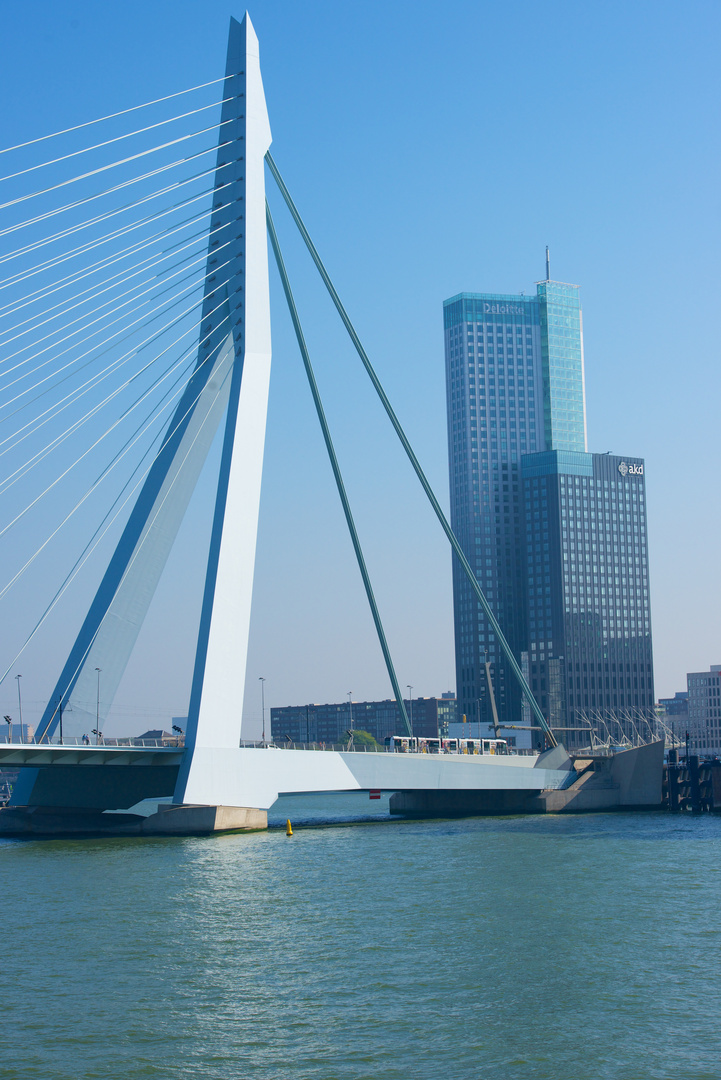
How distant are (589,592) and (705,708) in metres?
21.5

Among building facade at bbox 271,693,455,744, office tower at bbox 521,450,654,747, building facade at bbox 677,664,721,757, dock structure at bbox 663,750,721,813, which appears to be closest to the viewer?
dock structure at bbox 663,750,721,813

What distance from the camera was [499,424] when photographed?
134875 millimetres

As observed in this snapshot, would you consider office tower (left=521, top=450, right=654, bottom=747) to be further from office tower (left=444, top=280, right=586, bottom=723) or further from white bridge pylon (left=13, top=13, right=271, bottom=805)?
white bridge pylon (left=13, top=13, right=271, bottom=805)

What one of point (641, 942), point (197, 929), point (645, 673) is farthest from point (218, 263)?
point (645, 673)

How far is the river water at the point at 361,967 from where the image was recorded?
12.9 m

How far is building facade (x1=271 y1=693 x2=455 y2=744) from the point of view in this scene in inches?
6609

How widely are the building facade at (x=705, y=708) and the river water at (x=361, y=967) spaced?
10383 centimetres

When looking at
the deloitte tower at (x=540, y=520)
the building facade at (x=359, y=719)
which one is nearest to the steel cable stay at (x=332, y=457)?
the deloitte tower at (x=540, y=520)

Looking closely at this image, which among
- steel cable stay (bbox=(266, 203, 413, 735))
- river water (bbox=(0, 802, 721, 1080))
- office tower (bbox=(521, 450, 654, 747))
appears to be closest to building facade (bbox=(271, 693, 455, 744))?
office tower (bbox=(521, 450, 654, 747))

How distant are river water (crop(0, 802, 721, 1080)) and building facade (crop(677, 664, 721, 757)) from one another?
103833 millimetres

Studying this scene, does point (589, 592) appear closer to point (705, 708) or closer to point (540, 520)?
point (540, 520)

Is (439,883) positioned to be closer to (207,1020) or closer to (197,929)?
(197,929)

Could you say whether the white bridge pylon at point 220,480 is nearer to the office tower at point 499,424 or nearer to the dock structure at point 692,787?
the dock structure at point 692,787

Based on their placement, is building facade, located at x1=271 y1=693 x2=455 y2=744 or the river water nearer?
the river water
